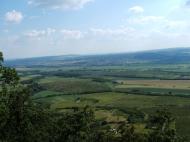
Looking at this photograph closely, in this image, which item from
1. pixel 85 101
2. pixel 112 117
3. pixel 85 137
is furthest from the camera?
pixel 85 101

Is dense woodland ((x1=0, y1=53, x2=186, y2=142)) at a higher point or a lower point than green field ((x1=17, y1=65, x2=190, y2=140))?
higher

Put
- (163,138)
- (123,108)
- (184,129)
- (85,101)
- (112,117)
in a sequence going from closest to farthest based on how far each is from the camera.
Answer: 1. (163,138)
2. (184,129)
3. (112,117)
4. (123,108)
5. (85,101)

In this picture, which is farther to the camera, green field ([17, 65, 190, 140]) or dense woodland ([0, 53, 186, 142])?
green field ([17, 65, 190, 140])

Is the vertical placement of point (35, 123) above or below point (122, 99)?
above

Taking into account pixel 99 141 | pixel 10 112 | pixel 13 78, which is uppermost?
pixel 13 78

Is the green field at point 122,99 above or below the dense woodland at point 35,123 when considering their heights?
below

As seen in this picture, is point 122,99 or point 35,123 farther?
point 122,99

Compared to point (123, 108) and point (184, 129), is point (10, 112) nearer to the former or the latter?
point (184, 129)

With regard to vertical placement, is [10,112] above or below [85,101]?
above

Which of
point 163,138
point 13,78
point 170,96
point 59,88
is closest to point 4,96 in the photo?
point 13,78

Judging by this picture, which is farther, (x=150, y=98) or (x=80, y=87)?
(x=80, y=87)

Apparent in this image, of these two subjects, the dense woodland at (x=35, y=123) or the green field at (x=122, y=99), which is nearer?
the dense woodland at (x=35, y=123)
